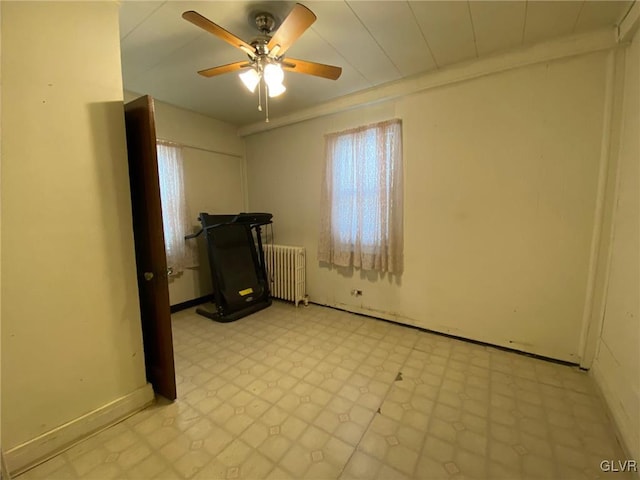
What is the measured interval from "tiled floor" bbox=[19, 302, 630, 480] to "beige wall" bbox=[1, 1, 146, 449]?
1.26 ft

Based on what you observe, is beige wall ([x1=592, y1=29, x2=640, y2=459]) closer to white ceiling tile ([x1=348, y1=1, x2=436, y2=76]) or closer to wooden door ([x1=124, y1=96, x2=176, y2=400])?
white ceiling tile ([x1=348, y1=1, x2=436, y2=76])

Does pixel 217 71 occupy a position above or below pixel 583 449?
above

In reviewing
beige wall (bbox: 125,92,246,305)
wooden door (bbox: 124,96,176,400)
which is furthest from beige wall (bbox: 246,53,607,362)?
wooden door (bbox: 124,96,176,400)

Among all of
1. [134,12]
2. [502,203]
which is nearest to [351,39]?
[134,12]

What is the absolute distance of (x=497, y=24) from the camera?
5.80 ft

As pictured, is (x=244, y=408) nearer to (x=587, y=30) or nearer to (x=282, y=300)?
(x=282, y=300)

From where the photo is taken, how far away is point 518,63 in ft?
6.72

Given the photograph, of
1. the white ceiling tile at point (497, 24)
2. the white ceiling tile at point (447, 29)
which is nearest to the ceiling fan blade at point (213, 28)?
the white ceiling tile at point (447, 29)

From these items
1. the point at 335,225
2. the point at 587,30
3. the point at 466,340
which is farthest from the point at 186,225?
the point at 587,30

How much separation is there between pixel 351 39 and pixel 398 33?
0.32 m

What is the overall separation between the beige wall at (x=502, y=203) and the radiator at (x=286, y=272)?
911 mm

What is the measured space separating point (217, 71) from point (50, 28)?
82 cm

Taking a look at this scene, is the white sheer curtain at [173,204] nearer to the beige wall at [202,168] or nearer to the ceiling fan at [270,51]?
the beige wall at [202,168]

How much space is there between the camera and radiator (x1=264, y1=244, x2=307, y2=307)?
340 centimetres
